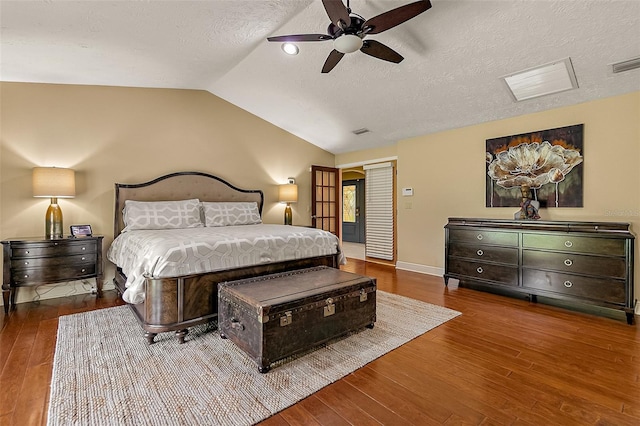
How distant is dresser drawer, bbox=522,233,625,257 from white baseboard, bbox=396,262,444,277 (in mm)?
1612

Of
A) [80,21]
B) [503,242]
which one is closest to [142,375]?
[80,21]

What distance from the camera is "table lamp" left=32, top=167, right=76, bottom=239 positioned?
338cm

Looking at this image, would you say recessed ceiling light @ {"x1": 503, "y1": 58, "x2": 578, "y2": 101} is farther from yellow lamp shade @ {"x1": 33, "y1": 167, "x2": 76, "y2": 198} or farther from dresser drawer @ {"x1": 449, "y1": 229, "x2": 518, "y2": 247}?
yellow lamp shade @ {"x1": 33, "y1": 167, "x2": 76, "y2": 198}

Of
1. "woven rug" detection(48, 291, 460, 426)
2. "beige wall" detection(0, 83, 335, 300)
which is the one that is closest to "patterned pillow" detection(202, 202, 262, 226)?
"beige wall" detection(0, 83, 335, 300)

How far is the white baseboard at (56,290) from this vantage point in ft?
11.7

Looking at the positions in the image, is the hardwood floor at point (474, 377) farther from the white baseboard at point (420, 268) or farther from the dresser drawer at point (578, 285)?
the white baseboard at point (420, 268)

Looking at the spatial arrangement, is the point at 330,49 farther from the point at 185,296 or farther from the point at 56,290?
the point at 56,290

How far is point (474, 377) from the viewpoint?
1.98m

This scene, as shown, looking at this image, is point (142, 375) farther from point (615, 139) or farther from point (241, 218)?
point (615, 139)

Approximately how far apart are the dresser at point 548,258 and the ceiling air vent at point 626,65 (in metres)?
1.53

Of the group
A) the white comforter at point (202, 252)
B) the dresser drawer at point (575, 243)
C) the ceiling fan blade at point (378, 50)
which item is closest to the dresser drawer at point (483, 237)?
the dresser drawer at point (575, 243)

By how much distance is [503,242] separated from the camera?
145 inches

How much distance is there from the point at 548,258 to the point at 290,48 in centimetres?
379

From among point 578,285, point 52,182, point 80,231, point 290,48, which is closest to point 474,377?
point 578,285
